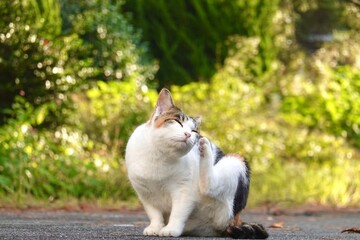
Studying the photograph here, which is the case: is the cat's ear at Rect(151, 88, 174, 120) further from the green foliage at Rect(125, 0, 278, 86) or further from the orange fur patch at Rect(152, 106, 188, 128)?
the green foliage at Rect(125, 0, 278, 86)

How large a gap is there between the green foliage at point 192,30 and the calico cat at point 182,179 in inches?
465

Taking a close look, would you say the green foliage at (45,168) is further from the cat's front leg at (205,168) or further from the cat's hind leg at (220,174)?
the cat's front leg at (205,168)

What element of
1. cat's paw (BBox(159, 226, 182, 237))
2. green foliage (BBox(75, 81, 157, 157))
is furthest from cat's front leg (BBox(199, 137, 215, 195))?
green foliage (BBox(75, 81, 157, 157))

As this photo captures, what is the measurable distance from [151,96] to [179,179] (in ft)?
27.0

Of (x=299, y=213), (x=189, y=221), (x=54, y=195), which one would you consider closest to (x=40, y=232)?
(x=189, y=221)

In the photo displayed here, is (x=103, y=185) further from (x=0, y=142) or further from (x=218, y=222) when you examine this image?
(x=218, y=222)

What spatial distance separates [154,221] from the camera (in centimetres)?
654

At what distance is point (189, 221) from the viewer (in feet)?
21.7

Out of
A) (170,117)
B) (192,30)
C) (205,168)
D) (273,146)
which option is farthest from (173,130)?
(192,30)

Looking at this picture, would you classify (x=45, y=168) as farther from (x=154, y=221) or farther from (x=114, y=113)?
(x=154, y=221)

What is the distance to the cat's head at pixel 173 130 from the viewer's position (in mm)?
6246

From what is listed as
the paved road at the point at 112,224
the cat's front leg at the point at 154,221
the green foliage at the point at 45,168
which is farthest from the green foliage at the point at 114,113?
the cat's front leg at the point at 154,221

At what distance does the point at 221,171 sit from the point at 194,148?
0.25 m

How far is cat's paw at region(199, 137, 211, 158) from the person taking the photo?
627cm
